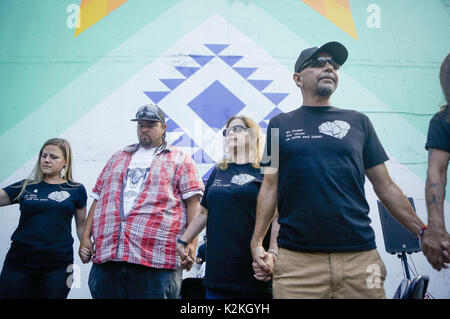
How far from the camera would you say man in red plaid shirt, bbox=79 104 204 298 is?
5.33 feet

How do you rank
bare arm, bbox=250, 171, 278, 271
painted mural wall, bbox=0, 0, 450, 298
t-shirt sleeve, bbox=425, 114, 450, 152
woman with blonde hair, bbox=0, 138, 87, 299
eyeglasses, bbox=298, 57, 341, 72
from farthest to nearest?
1. painted mural wall, bbox=0, 0, 450, 298
2. woman with blonde hair, bbox=0, 138, 87, 299
3. eyeglasses, bbox=298, 57, 341, 72
4. bare arm, bbox=250, 171, 278, 271
5. t-shirt sleeve, bbox=425, 114, 450, 152

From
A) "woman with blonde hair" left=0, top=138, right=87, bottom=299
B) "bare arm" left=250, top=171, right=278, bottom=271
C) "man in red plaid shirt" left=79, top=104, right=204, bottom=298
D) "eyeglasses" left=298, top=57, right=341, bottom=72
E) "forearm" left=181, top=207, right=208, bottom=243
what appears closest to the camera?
"bare arm" left=250, top=171, right=278, bottom=271

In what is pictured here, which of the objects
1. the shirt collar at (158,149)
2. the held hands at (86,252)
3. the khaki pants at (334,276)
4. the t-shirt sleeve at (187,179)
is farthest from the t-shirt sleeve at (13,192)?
the khaki pants at (334,276)

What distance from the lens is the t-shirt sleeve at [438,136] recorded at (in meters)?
1.28

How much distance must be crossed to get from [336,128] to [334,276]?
0.67m

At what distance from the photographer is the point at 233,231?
153 cm

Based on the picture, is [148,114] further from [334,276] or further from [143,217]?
[334,276]

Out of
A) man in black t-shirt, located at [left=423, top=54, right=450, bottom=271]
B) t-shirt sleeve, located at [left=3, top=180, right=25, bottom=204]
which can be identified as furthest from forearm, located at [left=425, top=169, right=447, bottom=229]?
t-shirt sleeve, located at [left=3, top=180, right=25, bottom=204]

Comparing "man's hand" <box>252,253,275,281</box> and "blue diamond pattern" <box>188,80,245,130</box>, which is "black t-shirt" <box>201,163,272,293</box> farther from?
"blue diamond pattern" <box>188,80,245,130</box>

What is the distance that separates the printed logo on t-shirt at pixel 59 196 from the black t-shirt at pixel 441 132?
7.47ft

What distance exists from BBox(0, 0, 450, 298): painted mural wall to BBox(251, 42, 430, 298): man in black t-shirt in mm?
1861
